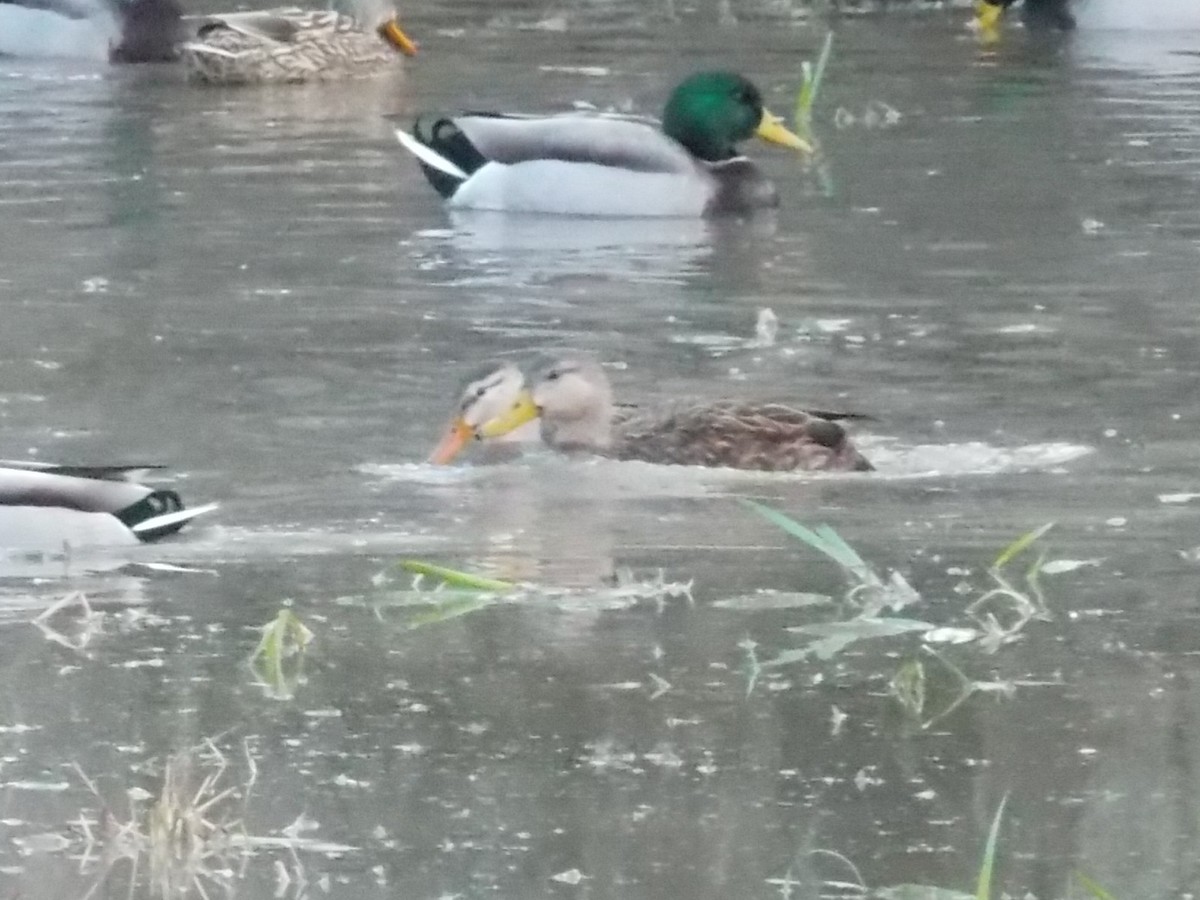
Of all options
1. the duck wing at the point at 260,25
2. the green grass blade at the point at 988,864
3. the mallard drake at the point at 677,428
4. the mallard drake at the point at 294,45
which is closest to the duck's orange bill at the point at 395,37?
the mallard drake at the point at 294,45

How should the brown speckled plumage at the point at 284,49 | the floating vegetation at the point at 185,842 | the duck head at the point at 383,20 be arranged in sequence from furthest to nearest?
the duck head at the point at 383,20, the brown speckled plumage at the point at 284,49, the floating vegetation at the point at 185,842

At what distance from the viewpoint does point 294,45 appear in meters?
17.0

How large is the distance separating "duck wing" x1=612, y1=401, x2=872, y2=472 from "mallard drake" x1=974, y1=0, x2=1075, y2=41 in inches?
439

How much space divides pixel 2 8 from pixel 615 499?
437 inches

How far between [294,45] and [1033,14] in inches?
183

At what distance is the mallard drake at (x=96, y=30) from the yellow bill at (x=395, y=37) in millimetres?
1224

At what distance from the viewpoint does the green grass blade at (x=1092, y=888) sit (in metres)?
4.38

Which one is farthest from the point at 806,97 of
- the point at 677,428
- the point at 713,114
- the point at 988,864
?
the point at 988,864

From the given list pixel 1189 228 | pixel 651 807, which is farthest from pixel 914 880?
pixel 1189 228

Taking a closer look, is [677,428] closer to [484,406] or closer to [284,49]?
[484,406]

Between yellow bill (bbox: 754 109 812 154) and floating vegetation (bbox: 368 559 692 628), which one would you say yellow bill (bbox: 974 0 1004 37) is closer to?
yellow bill (bbox: 754 109 812 154)

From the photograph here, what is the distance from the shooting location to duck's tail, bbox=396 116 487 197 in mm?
12625

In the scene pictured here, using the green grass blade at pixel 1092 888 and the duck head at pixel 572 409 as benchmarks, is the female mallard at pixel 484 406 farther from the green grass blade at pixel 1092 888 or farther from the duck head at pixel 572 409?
the green grass blade at pixel 1092 888

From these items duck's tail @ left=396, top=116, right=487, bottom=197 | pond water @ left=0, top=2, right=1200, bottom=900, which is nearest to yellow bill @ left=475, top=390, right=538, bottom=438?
pond water @ left=0, top=2, right=1200, bottom=900
